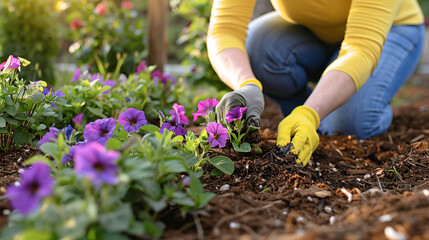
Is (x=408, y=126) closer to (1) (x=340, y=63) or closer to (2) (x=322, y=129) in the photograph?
(2) (x=322, y=129)

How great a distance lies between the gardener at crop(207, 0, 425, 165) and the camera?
1.51 meters

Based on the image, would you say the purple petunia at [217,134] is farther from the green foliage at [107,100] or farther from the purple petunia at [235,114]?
the green foliage at [107,100]

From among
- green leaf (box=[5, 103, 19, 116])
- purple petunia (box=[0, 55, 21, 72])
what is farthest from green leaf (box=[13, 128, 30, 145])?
purple petunia (box=[0, 55, 21, 72])

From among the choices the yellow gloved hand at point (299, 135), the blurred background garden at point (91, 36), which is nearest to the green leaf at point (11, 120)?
the yellow gloved hand at point (299, 135)

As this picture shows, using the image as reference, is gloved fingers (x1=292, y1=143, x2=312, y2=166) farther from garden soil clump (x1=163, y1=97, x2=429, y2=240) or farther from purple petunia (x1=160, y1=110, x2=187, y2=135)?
purple petunia (x1=160, y1=110, x2=187, y2=135)

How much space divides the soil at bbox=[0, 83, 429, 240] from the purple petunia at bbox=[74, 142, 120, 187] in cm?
24

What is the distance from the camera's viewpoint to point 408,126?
2.37 m

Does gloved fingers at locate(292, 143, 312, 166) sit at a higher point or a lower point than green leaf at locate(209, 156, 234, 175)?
lower

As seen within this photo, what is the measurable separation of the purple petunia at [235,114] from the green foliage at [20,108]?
0.65 metres

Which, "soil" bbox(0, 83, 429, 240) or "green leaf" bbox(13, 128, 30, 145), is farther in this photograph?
"green leaf" bbox(13, 128, 30, 145)

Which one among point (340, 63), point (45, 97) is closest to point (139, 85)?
point (45, 97)

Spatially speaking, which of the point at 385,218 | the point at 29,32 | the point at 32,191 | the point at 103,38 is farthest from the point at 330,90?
the point at 29,32

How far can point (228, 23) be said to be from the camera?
1.79 metres

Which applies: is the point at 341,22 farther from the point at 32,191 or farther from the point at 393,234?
the point at 32,191
